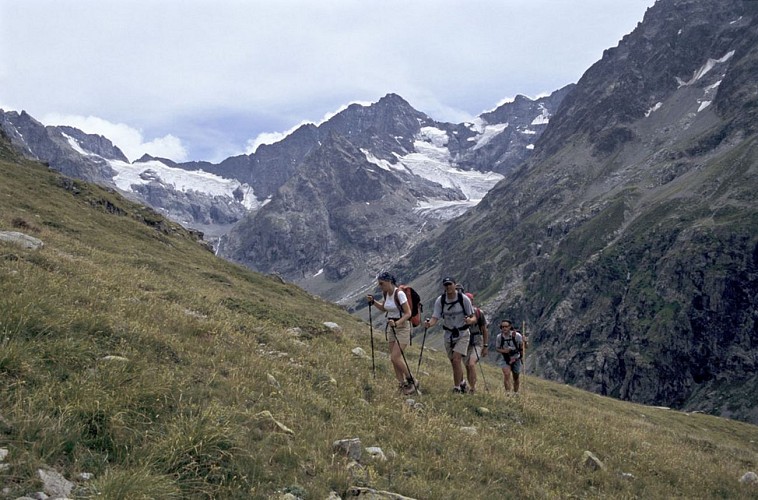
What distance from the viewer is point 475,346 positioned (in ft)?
50.3

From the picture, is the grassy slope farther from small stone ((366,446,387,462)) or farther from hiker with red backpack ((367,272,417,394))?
hiker with red backpack ((367,272,417,394))

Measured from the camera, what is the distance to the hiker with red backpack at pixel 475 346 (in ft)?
47.4

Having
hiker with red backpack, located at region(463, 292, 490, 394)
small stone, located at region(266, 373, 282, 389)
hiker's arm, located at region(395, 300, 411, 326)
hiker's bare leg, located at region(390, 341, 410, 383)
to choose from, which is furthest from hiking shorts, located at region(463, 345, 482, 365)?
small stone, located at region(266, 373, 282, 389)

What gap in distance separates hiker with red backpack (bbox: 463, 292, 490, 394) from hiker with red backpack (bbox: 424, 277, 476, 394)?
21.7 inches

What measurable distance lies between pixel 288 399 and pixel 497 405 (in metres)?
6.57

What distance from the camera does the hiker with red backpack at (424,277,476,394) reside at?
13.5m

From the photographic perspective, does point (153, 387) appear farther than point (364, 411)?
No

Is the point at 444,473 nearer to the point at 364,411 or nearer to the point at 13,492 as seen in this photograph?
the point at 364,411

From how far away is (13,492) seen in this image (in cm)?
464

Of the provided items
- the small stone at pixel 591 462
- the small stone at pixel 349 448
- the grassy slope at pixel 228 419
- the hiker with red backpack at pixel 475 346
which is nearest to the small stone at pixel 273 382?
the grassy slope at pixel 228 419

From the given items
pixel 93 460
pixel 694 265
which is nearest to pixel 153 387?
pixel 93 460

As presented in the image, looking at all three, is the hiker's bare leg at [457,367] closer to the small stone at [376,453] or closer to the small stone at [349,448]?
the small stone at [376,453]

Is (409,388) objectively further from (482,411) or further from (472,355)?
(472,355)

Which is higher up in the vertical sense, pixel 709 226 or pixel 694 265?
pixel 709 226
